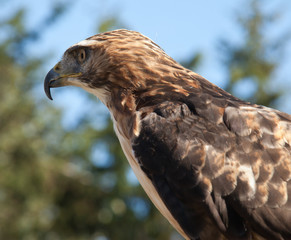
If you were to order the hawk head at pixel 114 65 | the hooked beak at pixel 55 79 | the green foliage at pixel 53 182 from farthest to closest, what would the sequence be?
the green foliage at pixel 53 182 < the hooked beak at pixel 55 79 < the hawk head at pixel 114 65

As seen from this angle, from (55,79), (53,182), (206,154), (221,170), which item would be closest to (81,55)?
(55,79)

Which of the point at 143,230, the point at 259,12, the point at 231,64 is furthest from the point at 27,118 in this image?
the point at 259,12

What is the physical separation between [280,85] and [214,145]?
2123 cm

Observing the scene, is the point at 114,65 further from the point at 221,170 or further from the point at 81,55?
the point at 221,170

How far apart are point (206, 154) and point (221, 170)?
0.46 feet

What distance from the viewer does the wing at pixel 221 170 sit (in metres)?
3.38

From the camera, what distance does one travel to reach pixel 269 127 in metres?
3.66

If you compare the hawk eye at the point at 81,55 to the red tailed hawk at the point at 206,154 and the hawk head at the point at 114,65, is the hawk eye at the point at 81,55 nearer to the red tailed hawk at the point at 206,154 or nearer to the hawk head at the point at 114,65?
the hawk head at the point at 114,65

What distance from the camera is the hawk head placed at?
4.21 metres

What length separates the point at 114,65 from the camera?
4.31 m

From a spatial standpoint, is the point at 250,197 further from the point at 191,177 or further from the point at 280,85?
the point at 280,85

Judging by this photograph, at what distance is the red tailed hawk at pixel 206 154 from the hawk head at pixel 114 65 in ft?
0.08

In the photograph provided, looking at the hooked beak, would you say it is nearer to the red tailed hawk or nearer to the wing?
the red tailed hawk

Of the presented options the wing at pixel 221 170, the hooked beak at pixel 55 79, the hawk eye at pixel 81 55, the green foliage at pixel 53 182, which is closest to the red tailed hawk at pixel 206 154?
the wing at pixel 221 170
